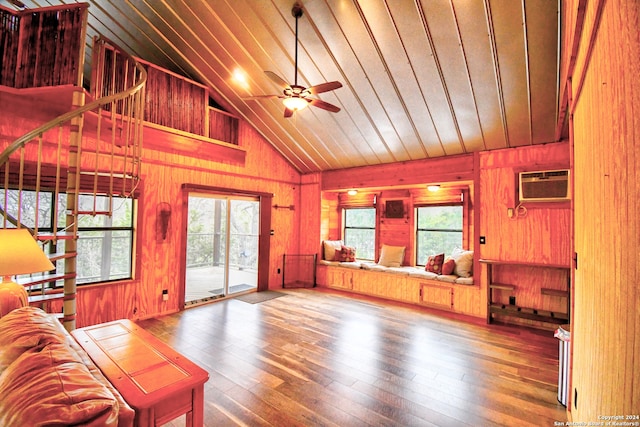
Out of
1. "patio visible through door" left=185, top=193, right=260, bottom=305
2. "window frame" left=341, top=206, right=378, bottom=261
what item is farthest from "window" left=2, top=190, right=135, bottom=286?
"window frame" left=341, top=206, right=378, bottom=261

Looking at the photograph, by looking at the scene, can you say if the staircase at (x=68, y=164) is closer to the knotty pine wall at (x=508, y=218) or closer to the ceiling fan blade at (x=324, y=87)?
the ceiling fan blade at (x=324, y=87)

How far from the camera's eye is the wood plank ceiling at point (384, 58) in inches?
110

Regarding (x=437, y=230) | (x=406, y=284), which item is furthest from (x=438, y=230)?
(x=406, y=284)

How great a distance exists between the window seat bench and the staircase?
4.04 meters

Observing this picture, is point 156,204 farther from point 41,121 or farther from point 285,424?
point 285,424

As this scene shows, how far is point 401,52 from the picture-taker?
320cm

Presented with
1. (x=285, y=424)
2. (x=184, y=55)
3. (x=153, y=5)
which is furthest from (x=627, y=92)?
(x=184, y=55)

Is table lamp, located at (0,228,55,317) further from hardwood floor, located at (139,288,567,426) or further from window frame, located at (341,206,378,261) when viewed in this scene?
window frame, located at (341,206,378,261)

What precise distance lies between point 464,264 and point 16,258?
513 centimetres

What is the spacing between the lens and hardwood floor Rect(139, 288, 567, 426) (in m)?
2.21

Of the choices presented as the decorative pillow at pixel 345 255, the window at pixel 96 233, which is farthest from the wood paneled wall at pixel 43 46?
the decorative pillow at pixel 345 255

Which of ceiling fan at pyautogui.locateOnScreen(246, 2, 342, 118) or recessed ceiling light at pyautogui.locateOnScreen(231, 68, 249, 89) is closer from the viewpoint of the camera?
ceiling fan at pyautogui.locateOnScreen(246, 2, 342, 118)

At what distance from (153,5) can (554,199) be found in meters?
5.69

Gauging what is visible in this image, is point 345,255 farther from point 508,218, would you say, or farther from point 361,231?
point 508,218
